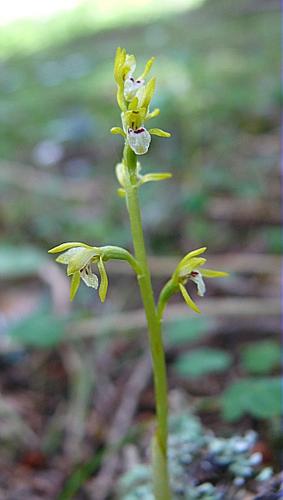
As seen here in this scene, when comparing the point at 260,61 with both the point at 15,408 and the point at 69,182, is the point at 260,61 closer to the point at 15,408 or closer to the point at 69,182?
the point at 69,182

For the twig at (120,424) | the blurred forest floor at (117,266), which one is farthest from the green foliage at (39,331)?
the twig at (120,424)

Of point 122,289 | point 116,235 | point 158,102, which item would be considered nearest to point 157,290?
point 122,289

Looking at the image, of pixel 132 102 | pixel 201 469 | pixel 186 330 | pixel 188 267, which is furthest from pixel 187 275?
pixel 186 330

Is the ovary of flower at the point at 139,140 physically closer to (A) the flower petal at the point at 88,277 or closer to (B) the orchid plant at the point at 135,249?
(B) the orchid plant at the point at 135,249

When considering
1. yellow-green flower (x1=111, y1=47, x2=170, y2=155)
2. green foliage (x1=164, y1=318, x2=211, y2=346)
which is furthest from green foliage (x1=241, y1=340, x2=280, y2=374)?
yellow-green flower (x1=111, y1=47, x2=170, y2=155)

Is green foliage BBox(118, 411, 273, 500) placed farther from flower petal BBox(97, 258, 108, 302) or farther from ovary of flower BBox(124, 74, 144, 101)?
ovary of flower BBox(124, 74, 144, 101)

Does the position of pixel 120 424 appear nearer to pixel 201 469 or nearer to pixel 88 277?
pixel 201 469
